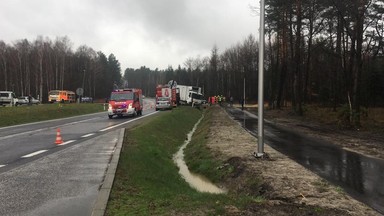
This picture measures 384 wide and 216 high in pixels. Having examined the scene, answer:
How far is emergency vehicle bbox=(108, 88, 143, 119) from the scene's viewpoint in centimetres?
3538

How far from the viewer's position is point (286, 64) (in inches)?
2144

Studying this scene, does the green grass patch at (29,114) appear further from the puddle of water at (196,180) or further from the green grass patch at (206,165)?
the puddle of water at (196,180)

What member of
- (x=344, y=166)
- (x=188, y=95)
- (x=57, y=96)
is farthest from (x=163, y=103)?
(x=344, y=166)

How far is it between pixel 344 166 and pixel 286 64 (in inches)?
1704

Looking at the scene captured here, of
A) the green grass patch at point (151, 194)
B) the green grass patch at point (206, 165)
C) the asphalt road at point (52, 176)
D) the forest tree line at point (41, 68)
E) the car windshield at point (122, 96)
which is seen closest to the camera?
the green grass patch at point (151, 194)

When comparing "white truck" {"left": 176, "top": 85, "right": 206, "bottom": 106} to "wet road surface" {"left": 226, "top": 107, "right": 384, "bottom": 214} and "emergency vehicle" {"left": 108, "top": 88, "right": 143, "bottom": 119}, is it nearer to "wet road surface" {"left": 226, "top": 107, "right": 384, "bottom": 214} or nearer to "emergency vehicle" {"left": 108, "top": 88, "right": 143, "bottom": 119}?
"emergency vehicle" {"left": 108, "top": 88, "right": 143, "bottom": 119}

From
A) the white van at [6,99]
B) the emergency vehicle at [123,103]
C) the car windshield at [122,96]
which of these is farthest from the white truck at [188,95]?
the car windshield at [122,96]

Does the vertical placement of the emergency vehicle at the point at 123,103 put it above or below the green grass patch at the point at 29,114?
above

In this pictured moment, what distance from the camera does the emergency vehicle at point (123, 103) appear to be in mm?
35375

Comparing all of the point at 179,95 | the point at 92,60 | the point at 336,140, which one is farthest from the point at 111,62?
the point at 336,140

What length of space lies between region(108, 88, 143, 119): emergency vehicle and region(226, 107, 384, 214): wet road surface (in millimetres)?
18924

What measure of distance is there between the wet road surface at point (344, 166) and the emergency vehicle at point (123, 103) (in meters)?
18.9

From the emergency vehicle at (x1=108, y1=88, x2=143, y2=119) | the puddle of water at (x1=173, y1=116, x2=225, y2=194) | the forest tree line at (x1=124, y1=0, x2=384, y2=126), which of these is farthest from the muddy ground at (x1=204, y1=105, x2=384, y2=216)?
the emergency vehicle at (x1=108, y1=88, x2=143, y2=119)

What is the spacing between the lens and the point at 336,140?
19.9 m
